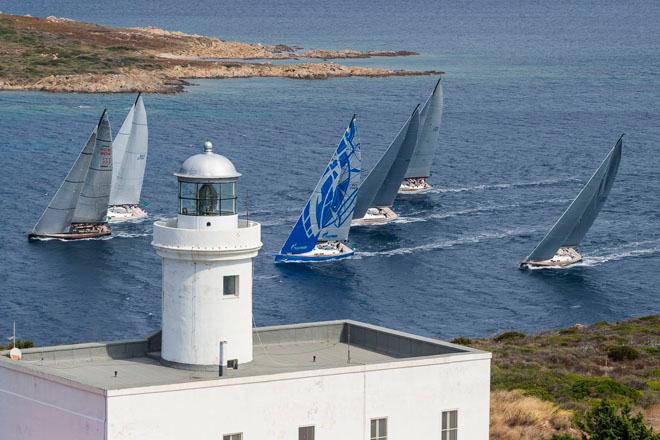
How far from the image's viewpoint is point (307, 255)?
94.1m

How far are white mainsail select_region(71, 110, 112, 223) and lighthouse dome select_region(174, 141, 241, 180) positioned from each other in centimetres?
7032

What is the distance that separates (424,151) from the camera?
12212 centimetres

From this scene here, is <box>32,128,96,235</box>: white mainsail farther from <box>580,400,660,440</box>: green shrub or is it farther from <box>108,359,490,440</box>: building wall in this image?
<box>108,359,490,440</box>: building wall

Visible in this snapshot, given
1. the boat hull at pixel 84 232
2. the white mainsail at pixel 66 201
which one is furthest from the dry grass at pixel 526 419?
the boat hull at pixel 84 232

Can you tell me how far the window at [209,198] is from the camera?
1213 inches

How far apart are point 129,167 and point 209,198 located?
256 feet

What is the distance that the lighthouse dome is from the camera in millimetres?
30688

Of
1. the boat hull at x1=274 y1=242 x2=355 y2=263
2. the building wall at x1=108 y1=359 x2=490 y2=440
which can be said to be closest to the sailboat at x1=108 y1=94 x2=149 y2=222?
the boat hull at x1=274 y1=242 x2=355 y2=263

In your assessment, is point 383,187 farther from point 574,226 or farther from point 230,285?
point 230,285

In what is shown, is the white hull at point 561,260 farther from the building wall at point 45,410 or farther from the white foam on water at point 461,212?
the building wall at point 45,410

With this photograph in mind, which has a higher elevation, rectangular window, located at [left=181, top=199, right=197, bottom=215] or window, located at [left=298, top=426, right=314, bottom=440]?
rectangular window, located at [left=181, top=199, right=197, bottom=215]

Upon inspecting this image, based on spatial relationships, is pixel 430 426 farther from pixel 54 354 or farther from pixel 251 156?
pixel 251 156

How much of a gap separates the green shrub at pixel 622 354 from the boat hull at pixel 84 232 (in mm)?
50266

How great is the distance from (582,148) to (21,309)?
248ft
